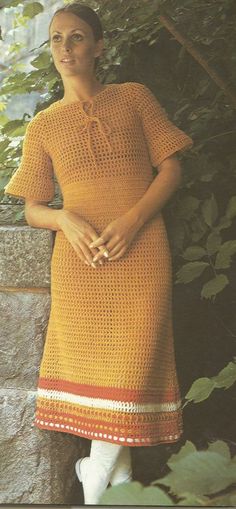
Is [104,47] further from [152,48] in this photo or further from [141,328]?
[141,328]

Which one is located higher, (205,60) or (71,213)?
(205,60)

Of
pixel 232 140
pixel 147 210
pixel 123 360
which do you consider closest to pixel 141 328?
pixel 123 360

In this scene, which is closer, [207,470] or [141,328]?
[207,470]

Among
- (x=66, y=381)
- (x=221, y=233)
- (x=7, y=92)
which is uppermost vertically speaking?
(x=7, y=92)

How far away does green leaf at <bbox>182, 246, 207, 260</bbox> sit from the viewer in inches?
35.7

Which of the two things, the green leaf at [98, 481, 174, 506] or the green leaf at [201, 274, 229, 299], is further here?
the green leaf at [201, 274, 229, 299]

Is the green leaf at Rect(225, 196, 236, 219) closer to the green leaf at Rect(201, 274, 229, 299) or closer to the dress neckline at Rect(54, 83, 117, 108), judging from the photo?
the green leaf at Rect(201, 274, 229, 299)

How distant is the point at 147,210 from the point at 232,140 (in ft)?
0.54

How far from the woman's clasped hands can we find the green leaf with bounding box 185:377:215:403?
196 mm

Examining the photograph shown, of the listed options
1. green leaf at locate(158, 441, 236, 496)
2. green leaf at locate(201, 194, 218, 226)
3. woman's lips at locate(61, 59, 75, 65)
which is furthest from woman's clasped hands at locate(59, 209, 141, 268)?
green leaf at locate(158, 441, 236, 496)

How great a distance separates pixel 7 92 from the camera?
0.91 meters

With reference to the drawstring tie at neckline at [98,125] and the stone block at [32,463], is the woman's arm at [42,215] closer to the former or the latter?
the drawstring tie at neckline at [98,125]

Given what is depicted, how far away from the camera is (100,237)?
0.87 meters

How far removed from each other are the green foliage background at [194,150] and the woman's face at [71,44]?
18mm
